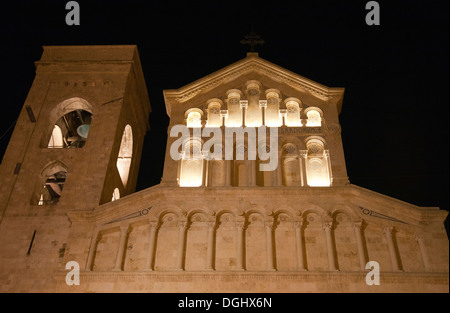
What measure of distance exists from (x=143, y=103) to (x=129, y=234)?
48.1ft

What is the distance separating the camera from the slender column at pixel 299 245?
17.3 meters

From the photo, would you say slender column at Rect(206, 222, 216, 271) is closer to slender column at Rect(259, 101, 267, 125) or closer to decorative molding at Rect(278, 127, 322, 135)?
decorative molding at Rect(278, 127, 322, 135)

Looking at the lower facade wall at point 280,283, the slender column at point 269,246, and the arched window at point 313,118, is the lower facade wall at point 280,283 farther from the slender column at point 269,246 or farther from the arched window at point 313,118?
the arched window at point 313,118

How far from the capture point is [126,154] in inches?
1208

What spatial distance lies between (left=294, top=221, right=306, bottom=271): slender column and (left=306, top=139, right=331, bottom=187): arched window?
9.26 feet

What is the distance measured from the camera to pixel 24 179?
76.7ft

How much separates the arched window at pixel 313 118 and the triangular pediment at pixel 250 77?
3.15 feet

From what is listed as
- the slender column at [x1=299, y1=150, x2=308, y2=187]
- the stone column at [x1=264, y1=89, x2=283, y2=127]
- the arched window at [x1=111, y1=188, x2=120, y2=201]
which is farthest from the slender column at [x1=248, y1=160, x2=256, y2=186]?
the arched window at [x1=111, y1=188, x2=120, y2=201]

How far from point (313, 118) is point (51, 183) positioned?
48.7ft

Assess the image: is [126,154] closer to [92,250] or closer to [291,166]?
[92,250]

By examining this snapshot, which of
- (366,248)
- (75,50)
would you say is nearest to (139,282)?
(366,248)

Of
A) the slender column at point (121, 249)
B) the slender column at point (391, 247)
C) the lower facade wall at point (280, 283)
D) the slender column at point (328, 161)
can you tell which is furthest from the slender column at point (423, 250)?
the slender column at point (121, 249)

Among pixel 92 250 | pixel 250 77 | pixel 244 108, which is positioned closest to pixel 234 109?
pixel 244 108

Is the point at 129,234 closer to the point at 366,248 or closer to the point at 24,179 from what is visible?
the point at 24,179
